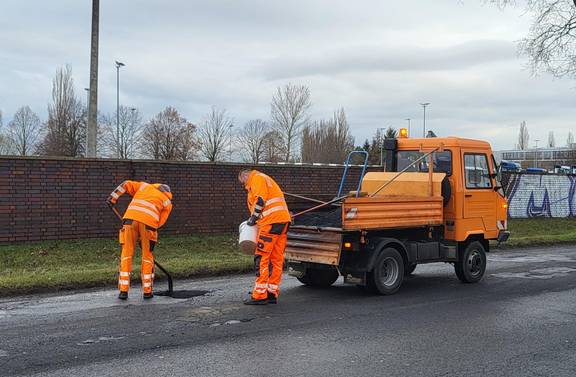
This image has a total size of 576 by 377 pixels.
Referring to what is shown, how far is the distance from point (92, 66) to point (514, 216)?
17.1 metres

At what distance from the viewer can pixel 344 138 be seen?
180ft

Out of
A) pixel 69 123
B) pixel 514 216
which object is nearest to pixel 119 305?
pixel 514 216

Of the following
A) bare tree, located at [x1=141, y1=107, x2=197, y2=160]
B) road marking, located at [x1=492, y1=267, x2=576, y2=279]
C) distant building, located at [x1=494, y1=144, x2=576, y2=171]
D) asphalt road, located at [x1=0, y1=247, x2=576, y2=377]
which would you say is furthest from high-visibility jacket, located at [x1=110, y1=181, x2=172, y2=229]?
distant building, located at [x1=494, y1=144, x2=576, y2=171]

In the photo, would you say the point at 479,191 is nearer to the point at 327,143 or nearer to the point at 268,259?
the point at 268,259

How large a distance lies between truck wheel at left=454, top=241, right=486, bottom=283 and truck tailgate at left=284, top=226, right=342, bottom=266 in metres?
2.79

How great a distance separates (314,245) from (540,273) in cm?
526

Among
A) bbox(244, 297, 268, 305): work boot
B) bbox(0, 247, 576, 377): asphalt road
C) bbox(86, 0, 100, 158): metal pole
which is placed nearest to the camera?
bbox(0, 247, 576, 377): asphalt road

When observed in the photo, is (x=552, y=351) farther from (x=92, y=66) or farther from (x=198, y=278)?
(x=92, y=66)

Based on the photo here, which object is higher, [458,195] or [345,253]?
[458,195]

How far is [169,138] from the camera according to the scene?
146ft

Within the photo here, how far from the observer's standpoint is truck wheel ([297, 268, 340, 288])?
9.67 m

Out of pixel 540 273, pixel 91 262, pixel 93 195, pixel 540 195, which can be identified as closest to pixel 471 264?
pixel 540 273

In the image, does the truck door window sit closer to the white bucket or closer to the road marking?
the road marking

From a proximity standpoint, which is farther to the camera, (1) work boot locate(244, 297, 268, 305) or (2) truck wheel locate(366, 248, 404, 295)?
(2) truck wheel locate(366, 248, 404, 295)
